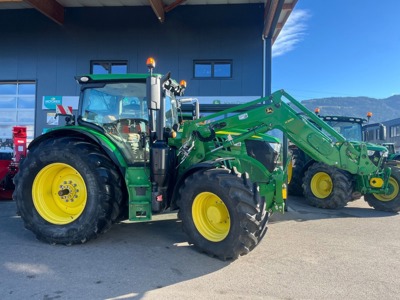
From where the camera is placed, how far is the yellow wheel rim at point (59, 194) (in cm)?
475

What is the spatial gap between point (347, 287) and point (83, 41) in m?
12.3

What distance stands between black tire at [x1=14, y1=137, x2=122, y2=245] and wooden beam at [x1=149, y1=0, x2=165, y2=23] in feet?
25.4

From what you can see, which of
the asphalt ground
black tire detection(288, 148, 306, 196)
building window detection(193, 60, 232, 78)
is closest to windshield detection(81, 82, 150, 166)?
the asphalt ground

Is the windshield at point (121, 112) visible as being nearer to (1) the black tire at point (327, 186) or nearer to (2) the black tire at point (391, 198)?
(1) the black tire at point (327, 186)

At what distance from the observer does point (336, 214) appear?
724 cm

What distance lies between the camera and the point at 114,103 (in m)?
4.99

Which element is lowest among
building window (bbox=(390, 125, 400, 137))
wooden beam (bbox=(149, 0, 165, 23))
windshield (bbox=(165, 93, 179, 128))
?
windshield (bbox=(165, 93, 179, 128))

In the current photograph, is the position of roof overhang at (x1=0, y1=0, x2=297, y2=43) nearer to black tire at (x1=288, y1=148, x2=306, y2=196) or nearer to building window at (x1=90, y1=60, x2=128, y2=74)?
building window at (x1=90, y1=60, x2=128, y2=74)

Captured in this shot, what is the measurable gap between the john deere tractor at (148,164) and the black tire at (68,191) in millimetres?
14

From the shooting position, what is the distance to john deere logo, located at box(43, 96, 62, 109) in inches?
497

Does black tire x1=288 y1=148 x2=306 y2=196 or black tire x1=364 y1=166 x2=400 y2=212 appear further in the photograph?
black tire x1=288 y1=148 x2=306 y2=196

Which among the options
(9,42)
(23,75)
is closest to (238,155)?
(23,75)

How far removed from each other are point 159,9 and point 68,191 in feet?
28.5

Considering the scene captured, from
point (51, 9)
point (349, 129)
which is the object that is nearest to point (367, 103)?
point (349, 129)
